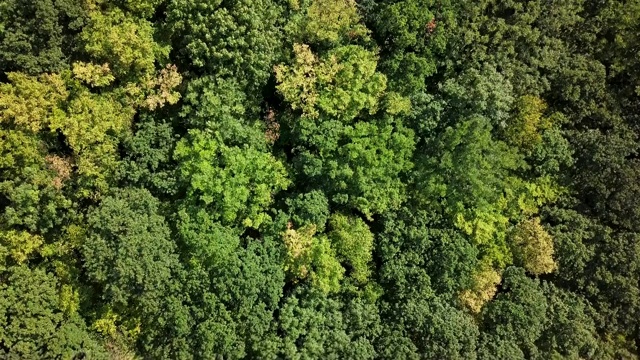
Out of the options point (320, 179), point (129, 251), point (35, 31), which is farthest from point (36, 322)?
point (320, 179)

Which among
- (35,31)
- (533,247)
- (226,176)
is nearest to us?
(35,31)

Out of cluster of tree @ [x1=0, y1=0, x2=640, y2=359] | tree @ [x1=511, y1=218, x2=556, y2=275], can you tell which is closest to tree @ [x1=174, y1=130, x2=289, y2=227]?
cluster of tree @ [x1=0, y1=0, x2=640, y2=359]

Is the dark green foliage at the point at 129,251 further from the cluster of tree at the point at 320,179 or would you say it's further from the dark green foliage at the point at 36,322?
the dark green foliage at the point at 36,322

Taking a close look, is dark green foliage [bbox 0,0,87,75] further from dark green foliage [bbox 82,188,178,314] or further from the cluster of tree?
dark green foliage [bbox 82,188,178,314]

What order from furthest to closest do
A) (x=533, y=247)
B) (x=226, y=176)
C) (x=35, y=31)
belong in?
1. (x=533, y=247)
2. (x=226, y=176)
3. (x=35, y=31)

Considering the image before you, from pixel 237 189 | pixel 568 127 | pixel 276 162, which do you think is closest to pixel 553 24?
pixel 568 127

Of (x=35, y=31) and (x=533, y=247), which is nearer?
(x=35, y=31)

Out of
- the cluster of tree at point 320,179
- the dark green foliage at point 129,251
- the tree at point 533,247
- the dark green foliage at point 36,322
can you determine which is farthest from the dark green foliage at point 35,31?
the tree at point 533,247

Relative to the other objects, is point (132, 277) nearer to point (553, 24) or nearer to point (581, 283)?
point (581, 283)

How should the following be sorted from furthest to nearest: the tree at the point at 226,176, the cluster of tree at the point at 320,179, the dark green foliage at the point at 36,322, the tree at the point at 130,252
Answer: the tree at the point at 226,176
the cluster of tree at the point at 320,179
the tree at the point at 130,252
the dark green foliage at the point at 36,322

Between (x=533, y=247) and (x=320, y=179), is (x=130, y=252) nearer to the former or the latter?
(x=320, y=179)
